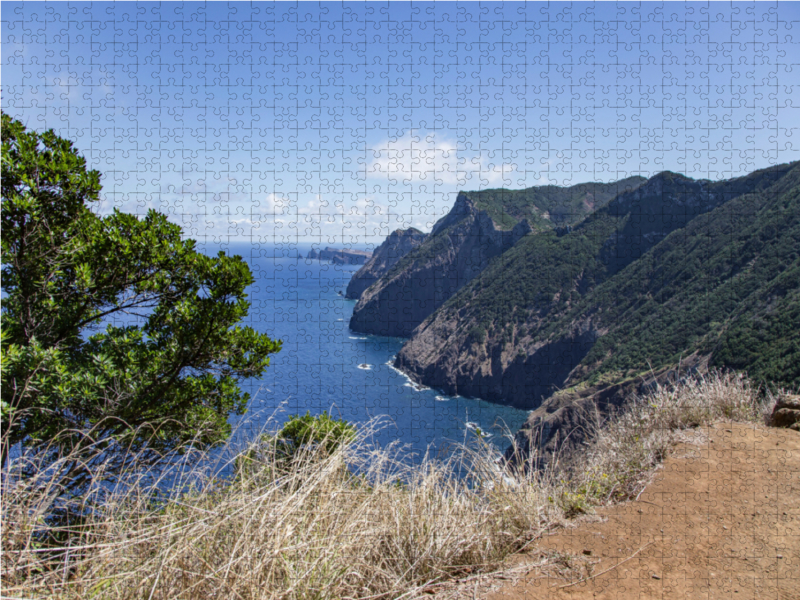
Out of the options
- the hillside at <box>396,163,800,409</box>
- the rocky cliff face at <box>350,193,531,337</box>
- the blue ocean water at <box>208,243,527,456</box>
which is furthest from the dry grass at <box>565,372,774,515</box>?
the rocky cliff face at <box>350,193,531,337</box>

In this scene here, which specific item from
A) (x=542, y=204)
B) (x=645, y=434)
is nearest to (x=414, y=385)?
(x=542, y=204)

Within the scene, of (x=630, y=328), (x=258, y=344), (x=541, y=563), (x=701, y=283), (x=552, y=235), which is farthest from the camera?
(x=552, y=235)

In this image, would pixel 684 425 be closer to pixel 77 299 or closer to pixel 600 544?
pixel 600 544

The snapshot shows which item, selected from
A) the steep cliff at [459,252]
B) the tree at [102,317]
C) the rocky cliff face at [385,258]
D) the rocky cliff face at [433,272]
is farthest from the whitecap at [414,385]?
the tree at [102,317]

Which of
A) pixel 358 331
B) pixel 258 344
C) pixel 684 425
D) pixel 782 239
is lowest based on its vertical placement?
pixel 358 331

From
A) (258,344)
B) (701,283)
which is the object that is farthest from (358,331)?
(258,344)

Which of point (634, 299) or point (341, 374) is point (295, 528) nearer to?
point (341, 374)

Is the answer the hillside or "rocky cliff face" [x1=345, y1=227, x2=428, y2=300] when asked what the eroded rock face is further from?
"rocky cliff face" [x1=345, y1=227, x2=428, y2=300]
